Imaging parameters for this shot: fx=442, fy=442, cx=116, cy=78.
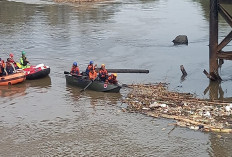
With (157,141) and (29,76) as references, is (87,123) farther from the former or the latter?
(29,76)

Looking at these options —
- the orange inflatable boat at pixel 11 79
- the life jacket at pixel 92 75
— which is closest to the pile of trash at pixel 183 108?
the life jacket at pixel 92 75

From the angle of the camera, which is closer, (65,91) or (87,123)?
(87,123)

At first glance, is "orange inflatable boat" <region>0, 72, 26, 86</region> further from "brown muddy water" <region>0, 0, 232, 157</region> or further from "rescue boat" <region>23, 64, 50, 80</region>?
"rescue boat" <region>23, 64, 50, 80</region>

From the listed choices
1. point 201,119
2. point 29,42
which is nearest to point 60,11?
point 29,42

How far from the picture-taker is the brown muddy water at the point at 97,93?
631 inches

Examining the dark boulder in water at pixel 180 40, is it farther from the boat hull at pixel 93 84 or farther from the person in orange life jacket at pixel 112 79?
the person in orange life jacket at pixel 112 79

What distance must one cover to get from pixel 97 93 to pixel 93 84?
50cm

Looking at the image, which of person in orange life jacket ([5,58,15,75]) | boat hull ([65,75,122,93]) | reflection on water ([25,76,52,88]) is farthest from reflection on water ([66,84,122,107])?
person in orange life jacket ([5,58,15,75])

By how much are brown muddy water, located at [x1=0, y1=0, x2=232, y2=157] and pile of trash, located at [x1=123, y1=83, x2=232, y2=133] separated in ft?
1.37

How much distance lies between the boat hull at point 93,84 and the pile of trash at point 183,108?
2.93 feet

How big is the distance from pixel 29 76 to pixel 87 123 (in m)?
7.76

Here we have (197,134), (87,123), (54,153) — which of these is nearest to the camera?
(54,153)

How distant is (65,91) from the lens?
22.9 meters

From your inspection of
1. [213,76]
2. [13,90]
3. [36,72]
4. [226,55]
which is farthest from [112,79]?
[226,55]
